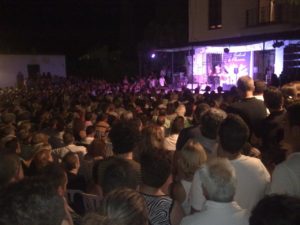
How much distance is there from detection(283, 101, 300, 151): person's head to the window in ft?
75.3

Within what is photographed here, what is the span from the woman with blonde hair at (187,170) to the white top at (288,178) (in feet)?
2.69

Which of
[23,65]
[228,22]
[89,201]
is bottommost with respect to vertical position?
[89,201]

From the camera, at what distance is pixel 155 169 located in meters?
3.36

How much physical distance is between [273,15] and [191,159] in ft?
63.8

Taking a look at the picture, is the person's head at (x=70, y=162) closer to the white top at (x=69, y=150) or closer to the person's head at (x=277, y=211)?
the white top at (x=69, y=150)

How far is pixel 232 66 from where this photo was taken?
2238 centimetres

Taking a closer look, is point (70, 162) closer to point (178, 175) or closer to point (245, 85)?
point (178, 175)

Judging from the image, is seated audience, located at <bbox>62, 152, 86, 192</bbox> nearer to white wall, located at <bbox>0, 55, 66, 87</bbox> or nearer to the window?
the window

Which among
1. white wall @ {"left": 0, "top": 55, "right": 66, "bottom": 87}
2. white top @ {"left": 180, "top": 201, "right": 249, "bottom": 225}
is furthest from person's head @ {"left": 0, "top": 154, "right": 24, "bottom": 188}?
white wall @ {"left": 0, "top": 55, "right": 66, "bottom": 87}

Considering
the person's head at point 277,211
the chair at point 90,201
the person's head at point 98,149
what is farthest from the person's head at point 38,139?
the person's head at point 277,211

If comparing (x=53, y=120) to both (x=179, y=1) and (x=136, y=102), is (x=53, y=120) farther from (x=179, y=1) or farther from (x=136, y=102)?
(x=179, y=1)

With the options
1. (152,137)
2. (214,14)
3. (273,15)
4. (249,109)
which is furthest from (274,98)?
(214,14)

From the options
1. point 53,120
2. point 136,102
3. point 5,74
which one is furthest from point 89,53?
point 53,120

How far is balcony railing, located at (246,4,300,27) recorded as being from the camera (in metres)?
20.1
